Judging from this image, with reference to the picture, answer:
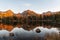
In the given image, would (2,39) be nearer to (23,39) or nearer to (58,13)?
(23,39)

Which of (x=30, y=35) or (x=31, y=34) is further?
(x=31, y=34)

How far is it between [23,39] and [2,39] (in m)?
2.54

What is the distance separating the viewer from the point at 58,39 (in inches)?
672

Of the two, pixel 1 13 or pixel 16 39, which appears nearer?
pixel 16 39

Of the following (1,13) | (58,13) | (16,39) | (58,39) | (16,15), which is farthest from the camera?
(1,13)

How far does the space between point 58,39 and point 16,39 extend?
5048 millimetres

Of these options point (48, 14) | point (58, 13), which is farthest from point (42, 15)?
point (58, 13)

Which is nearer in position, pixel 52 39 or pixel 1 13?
pixel 52 39

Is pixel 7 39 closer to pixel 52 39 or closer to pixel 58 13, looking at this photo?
pixel 52 39

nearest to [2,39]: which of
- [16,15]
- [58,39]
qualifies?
[58,39]

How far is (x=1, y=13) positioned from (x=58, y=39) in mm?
57536

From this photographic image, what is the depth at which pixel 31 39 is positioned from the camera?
18062mm

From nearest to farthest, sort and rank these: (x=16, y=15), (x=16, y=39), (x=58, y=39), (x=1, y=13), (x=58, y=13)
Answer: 1. (x=58, y=39)
2. (x=16, y=39)
3. (x=58, y=13)
4. (x=16, y=15)
5. (x=1, y=13)

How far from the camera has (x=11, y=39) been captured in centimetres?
1816
